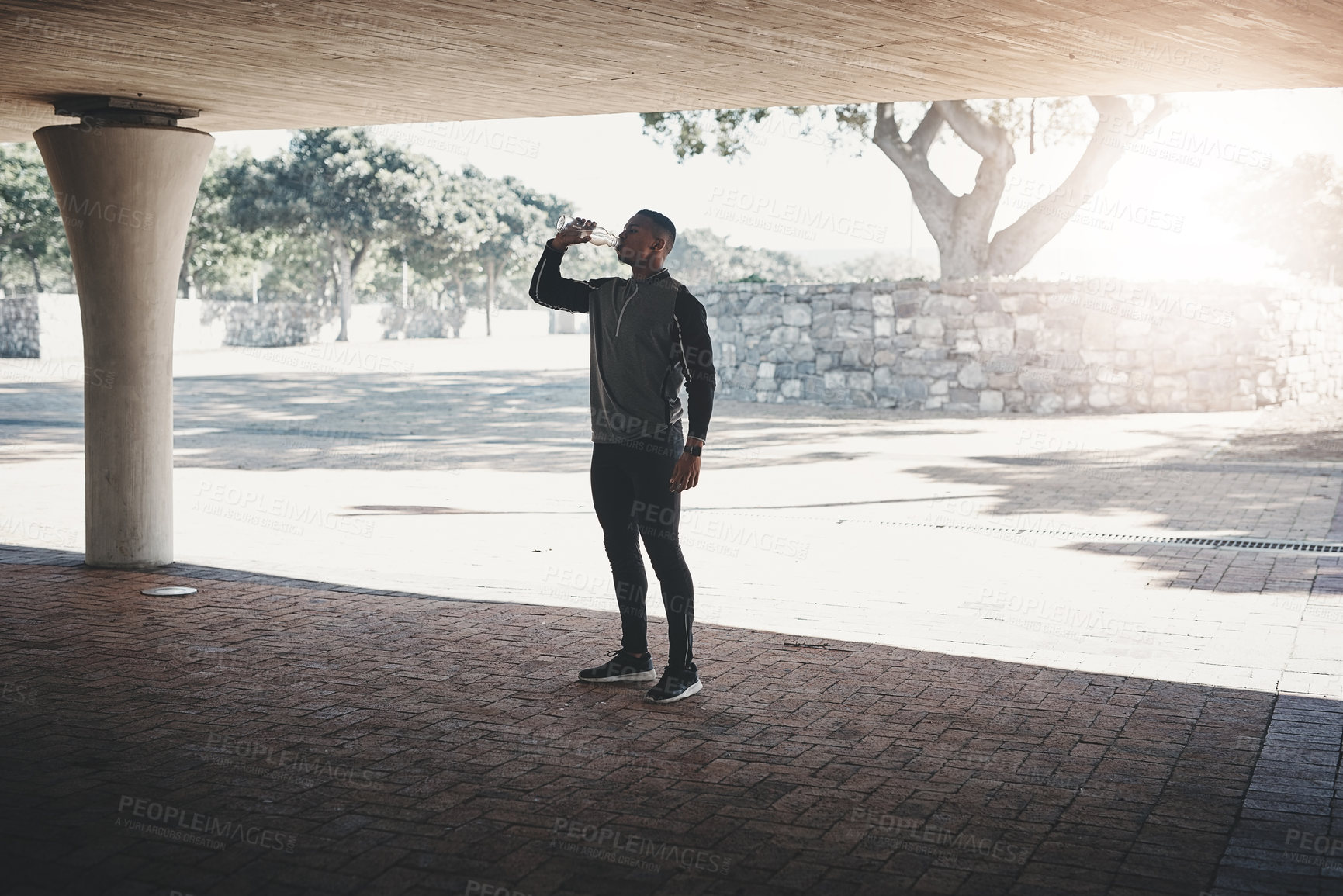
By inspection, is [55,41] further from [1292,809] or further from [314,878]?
[1292,809]

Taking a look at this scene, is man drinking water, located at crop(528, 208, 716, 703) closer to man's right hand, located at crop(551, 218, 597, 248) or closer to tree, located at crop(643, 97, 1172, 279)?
man's right hand, located at crop(551, 218, 597, 248)

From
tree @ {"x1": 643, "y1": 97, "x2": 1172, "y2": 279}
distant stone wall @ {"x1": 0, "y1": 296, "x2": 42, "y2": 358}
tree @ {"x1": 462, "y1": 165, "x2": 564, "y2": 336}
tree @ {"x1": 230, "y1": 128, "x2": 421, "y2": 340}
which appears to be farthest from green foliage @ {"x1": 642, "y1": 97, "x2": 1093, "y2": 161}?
tree @ {"x1": 462, "y1": 165, "x2": 564, "y2": 336}

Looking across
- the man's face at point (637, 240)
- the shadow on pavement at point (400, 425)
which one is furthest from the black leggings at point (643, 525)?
the shadow on pavement at point (400, 425)

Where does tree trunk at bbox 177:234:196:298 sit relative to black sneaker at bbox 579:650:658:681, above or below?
above

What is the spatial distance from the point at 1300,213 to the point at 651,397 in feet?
210

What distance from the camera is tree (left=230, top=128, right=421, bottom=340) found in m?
50.9

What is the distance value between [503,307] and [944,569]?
92905 millimetres

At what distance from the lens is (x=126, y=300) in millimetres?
8055

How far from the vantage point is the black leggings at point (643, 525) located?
528 centimetres

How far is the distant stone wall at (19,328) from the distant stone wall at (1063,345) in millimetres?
25048

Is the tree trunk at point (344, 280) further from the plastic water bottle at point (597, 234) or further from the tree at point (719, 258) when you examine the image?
the tree at point (719, 258)

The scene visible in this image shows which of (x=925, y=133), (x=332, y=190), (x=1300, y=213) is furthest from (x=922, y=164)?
(x=1300, y=213)

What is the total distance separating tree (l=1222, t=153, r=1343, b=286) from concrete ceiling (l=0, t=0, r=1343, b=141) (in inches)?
2295

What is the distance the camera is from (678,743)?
488 centimetres
